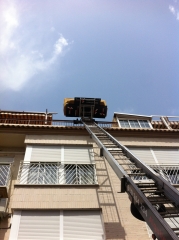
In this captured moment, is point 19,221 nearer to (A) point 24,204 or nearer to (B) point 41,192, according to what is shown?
(A) point 24,204

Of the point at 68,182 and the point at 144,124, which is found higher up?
the point at 144,124

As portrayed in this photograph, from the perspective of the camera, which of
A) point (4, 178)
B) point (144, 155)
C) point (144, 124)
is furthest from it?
point (144, 124)

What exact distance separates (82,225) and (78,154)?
11.2 feet

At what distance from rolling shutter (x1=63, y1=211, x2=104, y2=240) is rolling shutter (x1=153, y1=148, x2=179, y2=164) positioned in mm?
4318

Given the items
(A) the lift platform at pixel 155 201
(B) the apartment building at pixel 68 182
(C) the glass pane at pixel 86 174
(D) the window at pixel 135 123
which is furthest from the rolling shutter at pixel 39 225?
(D) the window at pixel 135 123

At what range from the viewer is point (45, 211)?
733 cm

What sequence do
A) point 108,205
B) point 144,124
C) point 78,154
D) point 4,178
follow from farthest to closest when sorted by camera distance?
point 144,124
point 78,154
point 4,178
point 108,205

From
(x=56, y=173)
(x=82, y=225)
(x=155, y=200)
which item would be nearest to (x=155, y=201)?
(x=155, y=200)

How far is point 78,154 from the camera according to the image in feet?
32.7

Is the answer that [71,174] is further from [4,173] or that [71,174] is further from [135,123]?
[135,123]

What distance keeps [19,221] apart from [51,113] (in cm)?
965

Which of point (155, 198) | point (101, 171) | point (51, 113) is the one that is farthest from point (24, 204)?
point (51, 113)

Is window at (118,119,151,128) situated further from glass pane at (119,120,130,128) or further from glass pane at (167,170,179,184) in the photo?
glass pane at (167,170,179,184)

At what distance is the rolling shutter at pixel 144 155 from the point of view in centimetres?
1010
